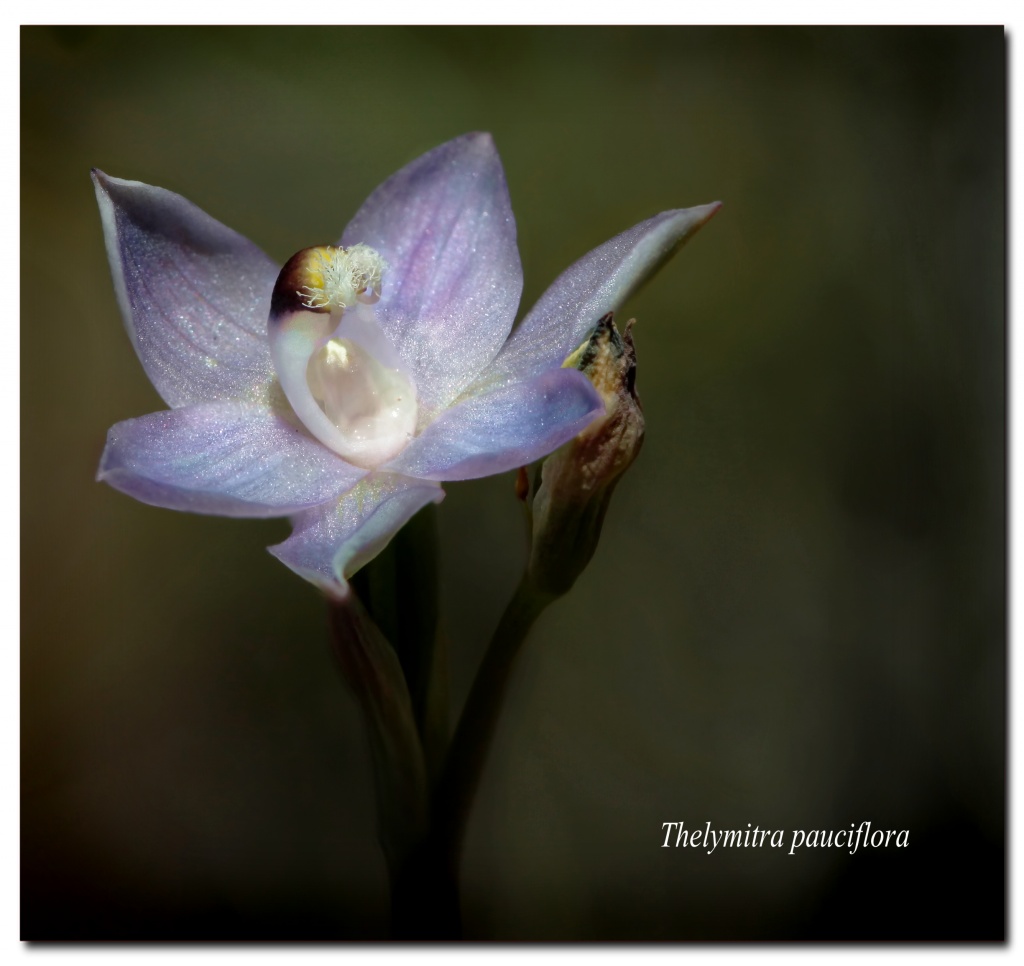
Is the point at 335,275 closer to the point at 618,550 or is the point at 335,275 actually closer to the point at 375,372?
the point at 375,372

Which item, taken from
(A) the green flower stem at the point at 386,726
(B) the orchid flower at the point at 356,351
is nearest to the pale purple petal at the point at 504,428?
(B) the orchid flower at the point at 356,351

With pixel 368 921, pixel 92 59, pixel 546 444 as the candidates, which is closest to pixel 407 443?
pixel 546 444

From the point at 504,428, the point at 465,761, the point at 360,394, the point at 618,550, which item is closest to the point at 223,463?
the point at 360,394

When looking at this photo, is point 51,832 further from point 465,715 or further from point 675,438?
point 675,438

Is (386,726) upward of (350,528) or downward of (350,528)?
downward

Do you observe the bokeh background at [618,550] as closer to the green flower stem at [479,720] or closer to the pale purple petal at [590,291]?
the green flower stem at [479,720]

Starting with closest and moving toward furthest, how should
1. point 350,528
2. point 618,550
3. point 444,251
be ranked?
point 350,528 → point 444,251 → point 618,550

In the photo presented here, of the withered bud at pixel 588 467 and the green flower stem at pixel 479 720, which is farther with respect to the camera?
the green flower stem at pixel 479 720
